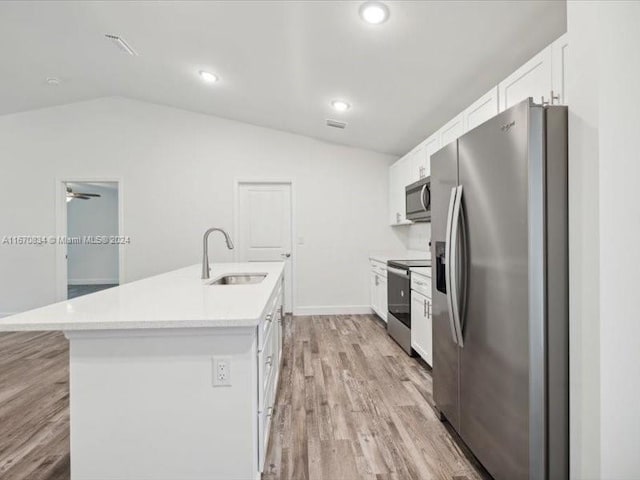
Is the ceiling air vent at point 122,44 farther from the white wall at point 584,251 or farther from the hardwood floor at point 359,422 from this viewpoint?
the white wall at point 584,251

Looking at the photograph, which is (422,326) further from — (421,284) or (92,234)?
(92,234)

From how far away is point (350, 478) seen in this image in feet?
5.19

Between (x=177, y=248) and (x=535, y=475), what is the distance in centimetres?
463

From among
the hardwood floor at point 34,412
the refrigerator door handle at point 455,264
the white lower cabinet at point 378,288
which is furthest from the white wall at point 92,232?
the refrigerator door handle at point 455,264

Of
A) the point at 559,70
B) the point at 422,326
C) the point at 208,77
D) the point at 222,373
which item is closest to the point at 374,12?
the point at 559,70

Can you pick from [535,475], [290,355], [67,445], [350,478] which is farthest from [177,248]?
[535,475]

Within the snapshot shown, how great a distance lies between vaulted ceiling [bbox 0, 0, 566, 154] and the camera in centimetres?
215

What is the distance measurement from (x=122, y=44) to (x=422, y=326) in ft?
12.4

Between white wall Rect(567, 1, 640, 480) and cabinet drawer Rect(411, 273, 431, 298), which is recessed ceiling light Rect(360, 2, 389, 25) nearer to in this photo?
white wall Rect(567, 1, 640, 480)

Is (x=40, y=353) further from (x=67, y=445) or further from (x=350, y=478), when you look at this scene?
(x=350, y=478)

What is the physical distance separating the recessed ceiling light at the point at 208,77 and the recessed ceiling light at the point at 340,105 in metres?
1.29

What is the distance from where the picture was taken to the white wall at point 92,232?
8.09 metres

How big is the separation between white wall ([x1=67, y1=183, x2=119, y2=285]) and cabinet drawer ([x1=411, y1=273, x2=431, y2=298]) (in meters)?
7.77

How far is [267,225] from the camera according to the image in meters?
4.91
